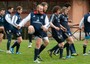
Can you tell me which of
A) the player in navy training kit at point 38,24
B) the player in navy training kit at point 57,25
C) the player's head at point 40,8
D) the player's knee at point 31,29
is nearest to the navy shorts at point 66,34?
the player in navy training kit at point 57,25

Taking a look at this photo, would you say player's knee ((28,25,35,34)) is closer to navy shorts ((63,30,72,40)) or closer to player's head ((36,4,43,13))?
player's head ((36,4,43,13))

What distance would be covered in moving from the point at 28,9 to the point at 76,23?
14.0 ft

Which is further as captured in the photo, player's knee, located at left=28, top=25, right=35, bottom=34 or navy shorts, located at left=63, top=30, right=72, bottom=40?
navy shorts, located at left=63, top=30, right=72, bottom=40

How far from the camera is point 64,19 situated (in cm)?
1584

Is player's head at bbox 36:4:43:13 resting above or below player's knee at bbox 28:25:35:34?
above

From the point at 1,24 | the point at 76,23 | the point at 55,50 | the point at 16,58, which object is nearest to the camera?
the point at 16,58

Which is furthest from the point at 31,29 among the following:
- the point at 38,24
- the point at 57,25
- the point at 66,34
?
the point at 66,34

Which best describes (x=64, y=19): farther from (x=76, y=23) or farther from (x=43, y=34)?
(x=76, y=23)

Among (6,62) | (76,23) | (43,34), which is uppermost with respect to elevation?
(43,34)

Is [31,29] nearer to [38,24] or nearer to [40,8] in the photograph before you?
[38,24]

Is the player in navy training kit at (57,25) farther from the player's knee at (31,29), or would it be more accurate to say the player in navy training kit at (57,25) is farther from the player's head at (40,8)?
the player's knee at (31,29)

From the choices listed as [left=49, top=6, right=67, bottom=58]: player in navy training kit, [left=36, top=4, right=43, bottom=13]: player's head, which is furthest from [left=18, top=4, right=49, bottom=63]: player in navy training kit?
[left=49, top=6, right=67, bottom=58]: player in navy training kit

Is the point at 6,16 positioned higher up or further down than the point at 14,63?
higher up

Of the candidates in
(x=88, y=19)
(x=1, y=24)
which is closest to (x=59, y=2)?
(x=1, y=24)
